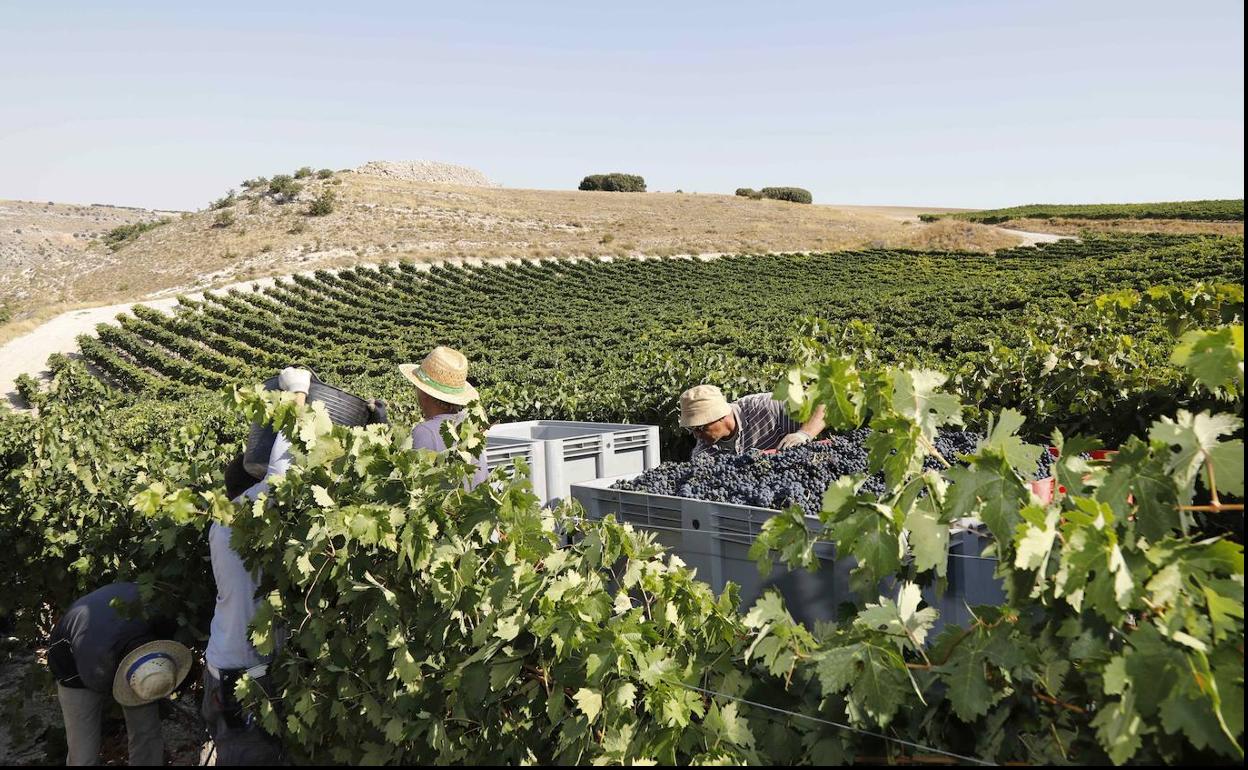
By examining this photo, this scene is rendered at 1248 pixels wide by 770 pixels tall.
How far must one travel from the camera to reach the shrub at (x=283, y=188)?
218 ft

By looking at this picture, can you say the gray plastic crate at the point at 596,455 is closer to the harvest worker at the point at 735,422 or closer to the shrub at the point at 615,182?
the harvest worker at the point at 735,422

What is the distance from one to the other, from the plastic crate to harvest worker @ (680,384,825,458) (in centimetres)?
81

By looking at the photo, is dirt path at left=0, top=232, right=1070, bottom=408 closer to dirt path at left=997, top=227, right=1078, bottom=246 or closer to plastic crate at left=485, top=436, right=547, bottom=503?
plastic crate at left=485, top=436, right=547, bottom=503

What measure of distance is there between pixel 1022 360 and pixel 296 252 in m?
51.3

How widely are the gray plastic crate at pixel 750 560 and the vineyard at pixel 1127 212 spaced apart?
5497 cm

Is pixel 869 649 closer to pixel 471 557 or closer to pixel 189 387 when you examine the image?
pixel 471 557

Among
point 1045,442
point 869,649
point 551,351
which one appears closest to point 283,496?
point 869,649

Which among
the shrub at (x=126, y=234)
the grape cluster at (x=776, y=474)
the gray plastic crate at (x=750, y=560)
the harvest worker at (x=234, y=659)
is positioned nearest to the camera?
the gray plastic crate at (x=750, y=560)

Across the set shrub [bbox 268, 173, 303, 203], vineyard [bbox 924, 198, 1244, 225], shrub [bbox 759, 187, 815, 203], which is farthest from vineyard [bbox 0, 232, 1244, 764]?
shrub [bbox 759, 187, 815, 203]

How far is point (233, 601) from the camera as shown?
9.83 ft

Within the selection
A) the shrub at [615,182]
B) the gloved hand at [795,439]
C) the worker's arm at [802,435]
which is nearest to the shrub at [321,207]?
the shrub at [615,182]

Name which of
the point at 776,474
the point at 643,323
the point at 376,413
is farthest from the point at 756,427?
the point at 643,323

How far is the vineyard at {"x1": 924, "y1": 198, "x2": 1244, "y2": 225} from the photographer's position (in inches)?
2088

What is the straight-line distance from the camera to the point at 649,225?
6506cm
